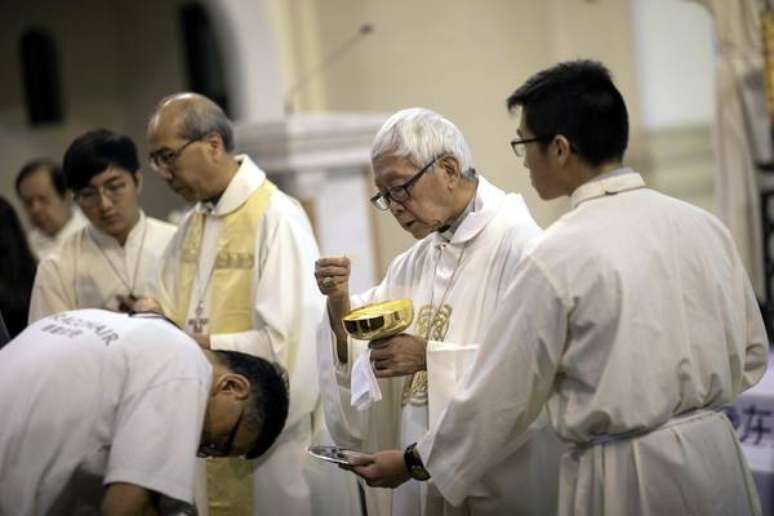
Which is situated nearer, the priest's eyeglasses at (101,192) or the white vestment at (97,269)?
the priest's eyeglasses at (101,192)

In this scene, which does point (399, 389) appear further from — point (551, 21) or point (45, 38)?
point (45, 38)

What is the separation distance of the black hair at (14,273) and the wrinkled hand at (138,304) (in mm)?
650

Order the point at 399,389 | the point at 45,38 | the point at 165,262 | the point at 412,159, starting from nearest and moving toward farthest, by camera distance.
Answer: the point at 412,159, the point at 399,389, the point at 165,262, the point at 45,38

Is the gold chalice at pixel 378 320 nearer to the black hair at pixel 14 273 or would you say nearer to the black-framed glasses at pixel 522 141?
the black-framed glasses at pixel 522 141

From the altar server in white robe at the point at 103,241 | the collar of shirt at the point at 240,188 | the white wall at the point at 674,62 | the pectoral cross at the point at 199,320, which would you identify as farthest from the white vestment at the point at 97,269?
the white wall at the point at 674,62

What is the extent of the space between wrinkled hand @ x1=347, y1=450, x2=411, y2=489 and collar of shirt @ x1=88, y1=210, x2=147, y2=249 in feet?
6.42

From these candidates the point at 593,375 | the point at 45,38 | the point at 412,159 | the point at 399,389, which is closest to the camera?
the point at 593,375

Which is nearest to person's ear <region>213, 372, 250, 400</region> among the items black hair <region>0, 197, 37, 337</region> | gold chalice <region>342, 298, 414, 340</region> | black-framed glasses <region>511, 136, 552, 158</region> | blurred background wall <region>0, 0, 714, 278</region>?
gold chalice <region>342, 298, 414, 340</region>

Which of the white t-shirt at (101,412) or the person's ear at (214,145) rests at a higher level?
the person's ear at (214,145)

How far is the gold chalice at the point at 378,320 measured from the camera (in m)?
3.30

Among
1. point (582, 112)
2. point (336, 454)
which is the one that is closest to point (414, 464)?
point (336, 454)

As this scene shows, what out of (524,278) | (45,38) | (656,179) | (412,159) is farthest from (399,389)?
(45,38)

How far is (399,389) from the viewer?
12.5ft

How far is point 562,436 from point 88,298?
2413mm
